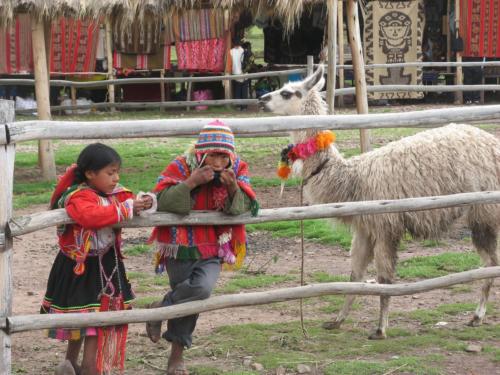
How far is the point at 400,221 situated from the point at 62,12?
6108mm

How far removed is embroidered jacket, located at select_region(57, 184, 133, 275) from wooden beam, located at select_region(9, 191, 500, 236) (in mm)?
81

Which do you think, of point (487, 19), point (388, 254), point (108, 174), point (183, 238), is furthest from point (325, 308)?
point (487, 19)

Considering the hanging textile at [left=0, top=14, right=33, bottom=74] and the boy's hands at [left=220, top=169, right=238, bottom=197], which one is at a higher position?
the hanging textile at [left=0, top=14, right=33, bottom=74]

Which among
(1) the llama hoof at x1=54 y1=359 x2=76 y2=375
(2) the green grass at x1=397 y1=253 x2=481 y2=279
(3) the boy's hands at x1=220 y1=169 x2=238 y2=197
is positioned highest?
(3) the boy's hands at x1=220 y1=169 x2=238 y2=197

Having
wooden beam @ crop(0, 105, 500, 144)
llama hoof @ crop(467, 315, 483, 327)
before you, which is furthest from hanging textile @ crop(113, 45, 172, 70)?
wooden beam @ crop(0, 105, 500, 144)

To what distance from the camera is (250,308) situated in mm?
6348

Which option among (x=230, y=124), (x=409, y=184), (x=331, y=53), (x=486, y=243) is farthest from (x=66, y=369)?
(x=331, y=53)

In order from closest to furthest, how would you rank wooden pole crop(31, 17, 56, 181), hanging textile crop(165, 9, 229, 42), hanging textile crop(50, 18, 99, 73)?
1. wooden pole crop(31, 17, 56, 181)
2. hanging textile crop(165, 9, 229, 42)
3. hanging textile crop(50, 18, 99, 73)

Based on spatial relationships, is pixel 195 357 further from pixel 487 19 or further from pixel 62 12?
pixel 487 19

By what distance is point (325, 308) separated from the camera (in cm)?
632

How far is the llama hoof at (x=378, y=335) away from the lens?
5700mm

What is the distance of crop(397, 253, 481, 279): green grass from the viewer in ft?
23.1

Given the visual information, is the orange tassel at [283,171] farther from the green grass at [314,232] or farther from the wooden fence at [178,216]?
the green grass at [314,232]

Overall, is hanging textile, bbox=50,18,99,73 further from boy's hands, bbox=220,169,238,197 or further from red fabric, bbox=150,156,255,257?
boy's hands, bbox=220,169,238,197
